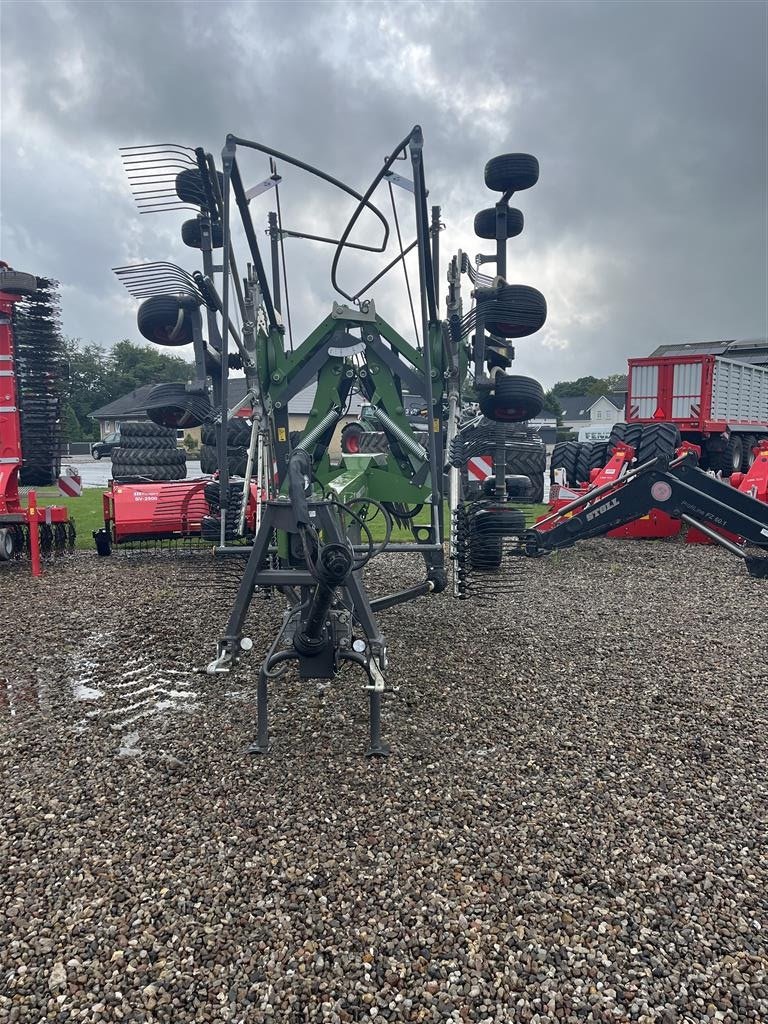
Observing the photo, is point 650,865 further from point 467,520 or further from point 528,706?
point 467,520

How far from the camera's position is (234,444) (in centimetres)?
729

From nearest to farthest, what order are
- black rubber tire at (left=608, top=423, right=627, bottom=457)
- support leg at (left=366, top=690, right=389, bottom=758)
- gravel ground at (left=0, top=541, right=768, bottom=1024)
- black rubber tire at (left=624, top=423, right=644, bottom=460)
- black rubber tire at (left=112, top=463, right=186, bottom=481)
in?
gravel ground at (left=0, top=541, right=768, bottom=1024), support leg at (left=366, top=690, right=389, bottom=758), black rubber tire at (left=112, top=463, right=186, bottom=481), black rubber tire at (left=624, top=423, right=644, bottom=460), black rubber tire at (left=608, top=423, right=627, bottom=457)

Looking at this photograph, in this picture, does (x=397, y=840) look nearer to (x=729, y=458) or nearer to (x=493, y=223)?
(x=493, y=223)

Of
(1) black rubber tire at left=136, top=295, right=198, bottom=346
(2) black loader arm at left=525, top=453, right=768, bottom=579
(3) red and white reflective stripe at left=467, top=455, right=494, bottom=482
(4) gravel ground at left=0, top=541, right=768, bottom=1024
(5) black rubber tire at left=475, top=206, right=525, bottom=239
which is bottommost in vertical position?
(4) gravel ground at left=0, top=541, right=768, bottom=1024

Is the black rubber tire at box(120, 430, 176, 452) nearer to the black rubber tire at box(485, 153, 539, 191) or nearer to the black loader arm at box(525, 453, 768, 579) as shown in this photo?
the black loader arm at box(525, 453, 768, 579)

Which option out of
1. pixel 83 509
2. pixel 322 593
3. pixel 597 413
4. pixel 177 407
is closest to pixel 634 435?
pixel 177 407

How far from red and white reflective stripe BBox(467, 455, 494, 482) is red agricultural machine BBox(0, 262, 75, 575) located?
4.92 meters

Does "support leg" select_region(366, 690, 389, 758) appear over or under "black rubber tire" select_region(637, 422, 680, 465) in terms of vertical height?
under

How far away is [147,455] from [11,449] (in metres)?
2.07

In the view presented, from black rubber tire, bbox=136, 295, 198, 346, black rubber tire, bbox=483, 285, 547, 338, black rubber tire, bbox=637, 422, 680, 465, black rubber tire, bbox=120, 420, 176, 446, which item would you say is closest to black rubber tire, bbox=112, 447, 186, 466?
black rubber tire, bbox=120, 420, 176, 446

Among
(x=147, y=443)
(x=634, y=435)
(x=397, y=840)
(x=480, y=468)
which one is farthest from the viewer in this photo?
(x=634, y=435)

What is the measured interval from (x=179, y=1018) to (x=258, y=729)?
5.03 feet

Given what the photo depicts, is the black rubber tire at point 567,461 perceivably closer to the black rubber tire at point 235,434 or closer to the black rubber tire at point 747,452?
the black rubber tire at point 747,452

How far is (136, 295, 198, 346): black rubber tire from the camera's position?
5.52 metres
